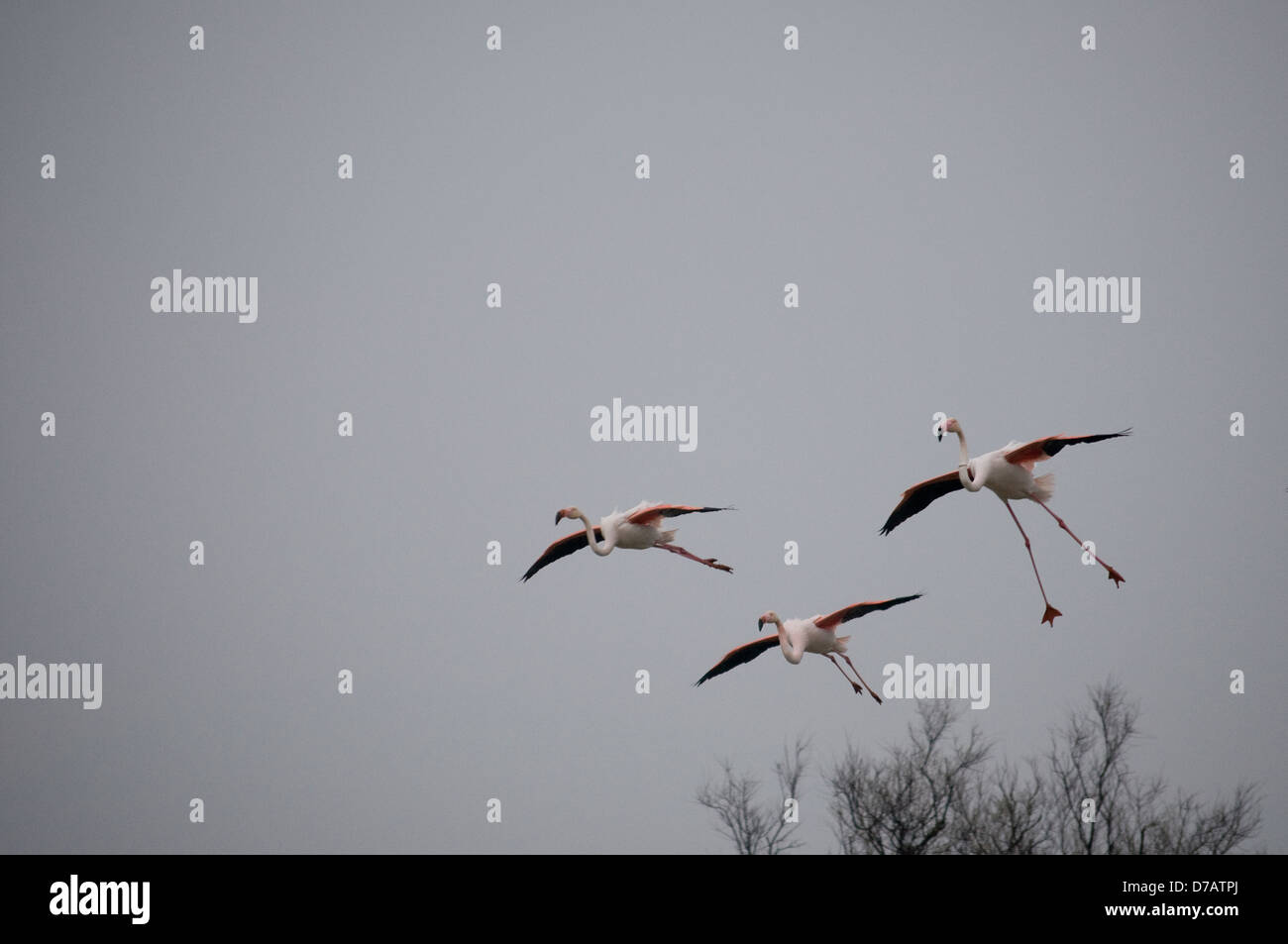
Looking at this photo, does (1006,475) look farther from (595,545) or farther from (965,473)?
(595,545)

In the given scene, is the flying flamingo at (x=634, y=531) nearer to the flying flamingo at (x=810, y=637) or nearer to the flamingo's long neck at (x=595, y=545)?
the flamingo's long neck at (x=595, y=545)

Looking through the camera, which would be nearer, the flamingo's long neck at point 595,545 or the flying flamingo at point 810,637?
the flying flamingo at point 810,637

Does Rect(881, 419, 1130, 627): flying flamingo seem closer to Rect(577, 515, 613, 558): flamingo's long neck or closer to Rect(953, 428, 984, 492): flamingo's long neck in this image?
Rect(953, 428, 984, 492): flamingo's long neck

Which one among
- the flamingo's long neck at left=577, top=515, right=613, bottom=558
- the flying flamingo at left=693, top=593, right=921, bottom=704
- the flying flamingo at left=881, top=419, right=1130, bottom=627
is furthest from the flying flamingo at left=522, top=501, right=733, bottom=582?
the flying flamingo at left=881, top=419, right=1130, bottom=627

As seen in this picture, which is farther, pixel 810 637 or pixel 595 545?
pixel 595 545

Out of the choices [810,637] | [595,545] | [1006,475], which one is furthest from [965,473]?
[595,545]

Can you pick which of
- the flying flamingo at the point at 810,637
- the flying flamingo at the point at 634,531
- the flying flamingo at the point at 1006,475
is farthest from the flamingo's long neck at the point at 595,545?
the flying flamingo at the point at 1006,475

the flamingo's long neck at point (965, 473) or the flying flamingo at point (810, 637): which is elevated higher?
the flamingo's long neck at point (965, 473)

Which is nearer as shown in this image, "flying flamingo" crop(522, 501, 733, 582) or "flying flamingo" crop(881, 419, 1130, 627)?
"flying flamingo" crop(881, 419, 1130, 627)

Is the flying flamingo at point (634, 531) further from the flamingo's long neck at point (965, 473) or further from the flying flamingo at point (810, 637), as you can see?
the flamingo's long neck at point (965, 473)
